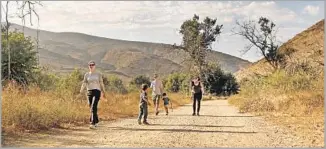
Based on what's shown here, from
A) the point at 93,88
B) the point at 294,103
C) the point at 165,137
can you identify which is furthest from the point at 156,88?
the point at 165,137

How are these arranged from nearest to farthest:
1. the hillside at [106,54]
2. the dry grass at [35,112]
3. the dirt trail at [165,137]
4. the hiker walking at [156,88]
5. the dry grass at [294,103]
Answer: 1. the dirt trail at [165,137]
2. the dry grass at [35,112]
3. the dry grass at [294,103]
4. the hiker walking at [156,88]
5. the hillside at [106,54]

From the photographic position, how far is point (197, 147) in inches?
440

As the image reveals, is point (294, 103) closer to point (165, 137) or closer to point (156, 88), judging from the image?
point (156, 88)

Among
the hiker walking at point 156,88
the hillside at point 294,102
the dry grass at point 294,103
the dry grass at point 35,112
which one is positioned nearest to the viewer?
the dry grass at point 35,112

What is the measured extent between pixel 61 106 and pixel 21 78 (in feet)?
22.5

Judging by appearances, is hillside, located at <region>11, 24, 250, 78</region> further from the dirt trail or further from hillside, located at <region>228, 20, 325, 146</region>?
the dirt trail

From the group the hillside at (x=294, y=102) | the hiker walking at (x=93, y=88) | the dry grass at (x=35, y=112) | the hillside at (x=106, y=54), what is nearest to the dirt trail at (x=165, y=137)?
the hiker walking at (x=93, y=88)

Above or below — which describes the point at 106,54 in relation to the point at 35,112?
above

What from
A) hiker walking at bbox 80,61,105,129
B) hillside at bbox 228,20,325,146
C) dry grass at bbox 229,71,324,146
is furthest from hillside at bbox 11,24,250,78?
hiker walking at bbox 80,61,105,129

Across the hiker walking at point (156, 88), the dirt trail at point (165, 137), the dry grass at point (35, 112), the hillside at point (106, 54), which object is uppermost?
the hillside at point (106, 54)

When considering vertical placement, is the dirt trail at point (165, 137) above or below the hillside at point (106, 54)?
below

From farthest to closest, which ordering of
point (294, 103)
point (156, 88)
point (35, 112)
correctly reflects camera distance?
point (294, 103) < point (156, 88) < point (35, 112)

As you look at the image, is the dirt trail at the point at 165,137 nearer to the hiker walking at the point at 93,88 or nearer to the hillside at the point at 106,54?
the hiker walking at the point at 93,88

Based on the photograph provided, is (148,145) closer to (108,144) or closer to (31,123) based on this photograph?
(108,144)
